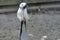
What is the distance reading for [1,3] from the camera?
2.34m

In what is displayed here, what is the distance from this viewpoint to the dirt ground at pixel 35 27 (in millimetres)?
1675

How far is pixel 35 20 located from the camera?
1.99 metres

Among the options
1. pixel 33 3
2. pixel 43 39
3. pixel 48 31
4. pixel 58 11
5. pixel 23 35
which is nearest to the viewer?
pixel 23 35

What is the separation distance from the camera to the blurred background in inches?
66.9

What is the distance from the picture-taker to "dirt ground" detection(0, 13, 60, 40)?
168 centimetres

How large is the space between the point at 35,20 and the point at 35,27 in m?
0.17

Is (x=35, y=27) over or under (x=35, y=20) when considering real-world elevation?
under

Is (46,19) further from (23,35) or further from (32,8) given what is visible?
(23,35)

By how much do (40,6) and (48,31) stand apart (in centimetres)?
59

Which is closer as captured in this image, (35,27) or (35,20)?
(35,27)

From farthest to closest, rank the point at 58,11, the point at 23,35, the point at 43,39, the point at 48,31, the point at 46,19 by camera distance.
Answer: the point at 58,11 → the point at 46,19 → the point at 48,31 → the point at 43,39 → the point at 23,35

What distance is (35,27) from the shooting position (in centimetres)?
184

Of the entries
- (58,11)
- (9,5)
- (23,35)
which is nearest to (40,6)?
(58,11)

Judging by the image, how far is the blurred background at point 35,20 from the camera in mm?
1699
